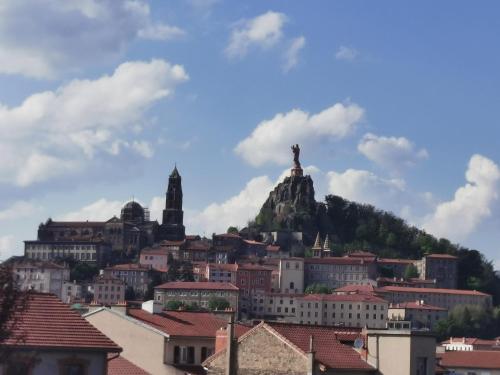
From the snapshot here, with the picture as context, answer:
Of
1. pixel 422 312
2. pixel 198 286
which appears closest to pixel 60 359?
pixel 198 286

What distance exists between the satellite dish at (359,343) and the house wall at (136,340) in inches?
237

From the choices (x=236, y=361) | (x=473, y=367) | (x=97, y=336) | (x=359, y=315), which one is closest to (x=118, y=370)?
(x=236, y=361)

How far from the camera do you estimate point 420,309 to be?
189 meters

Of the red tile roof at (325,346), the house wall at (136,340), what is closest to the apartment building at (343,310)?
the house wall at (136,340)

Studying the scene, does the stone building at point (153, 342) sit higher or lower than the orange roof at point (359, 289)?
→ lower

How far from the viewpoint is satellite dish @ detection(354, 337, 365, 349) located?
29.7m

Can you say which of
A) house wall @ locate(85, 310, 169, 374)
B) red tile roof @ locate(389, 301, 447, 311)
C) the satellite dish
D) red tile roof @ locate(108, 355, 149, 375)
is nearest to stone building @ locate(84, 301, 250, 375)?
house wall @ locate(85, 310, 169, 374)

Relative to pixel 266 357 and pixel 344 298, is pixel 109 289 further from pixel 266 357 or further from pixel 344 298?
pixel 266 357

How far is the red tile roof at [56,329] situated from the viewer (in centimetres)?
1992

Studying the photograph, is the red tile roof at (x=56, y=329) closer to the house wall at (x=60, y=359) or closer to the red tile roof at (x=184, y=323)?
the house wall at (x=60, y=359)

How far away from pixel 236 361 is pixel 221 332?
217 centimetres

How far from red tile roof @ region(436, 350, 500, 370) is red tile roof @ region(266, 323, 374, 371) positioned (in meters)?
30.4

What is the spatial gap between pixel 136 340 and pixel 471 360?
3273 cm

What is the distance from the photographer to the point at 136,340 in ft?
110
